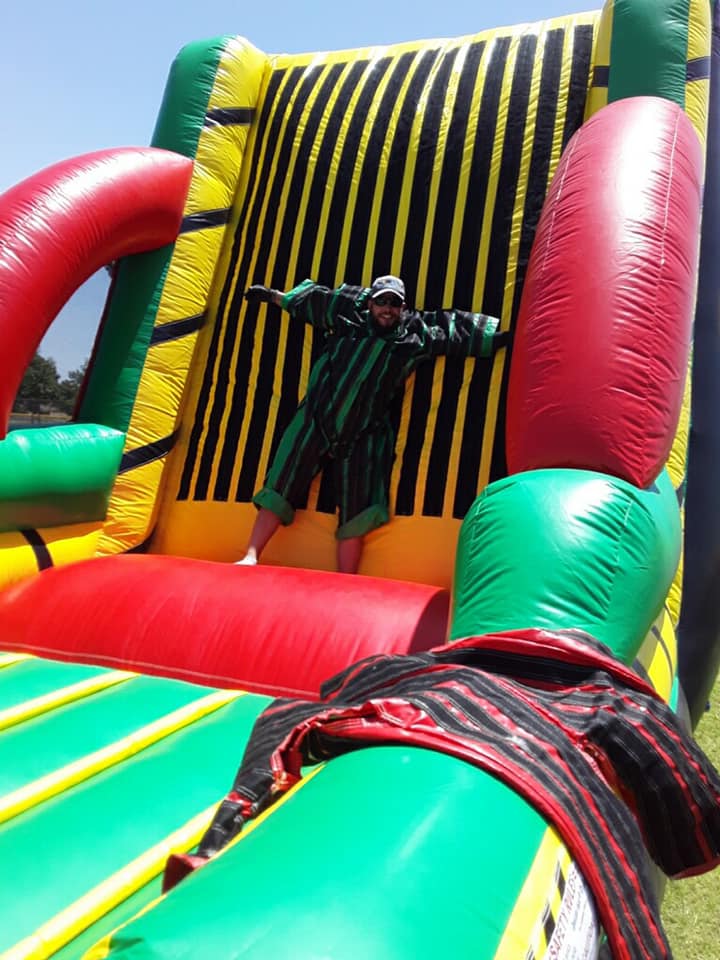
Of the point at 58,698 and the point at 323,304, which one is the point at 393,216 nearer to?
the point at 323,304

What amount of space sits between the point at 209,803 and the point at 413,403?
3.90 ft

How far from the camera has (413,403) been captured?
1.85 meters

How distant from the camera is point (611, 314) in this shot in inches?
44.5

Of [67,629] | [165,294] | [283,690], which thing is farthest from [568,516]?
[165,294]

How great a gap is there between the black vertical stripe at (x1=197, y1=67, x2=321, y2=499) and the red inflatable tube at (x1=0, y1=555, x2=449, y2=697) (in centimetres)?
51

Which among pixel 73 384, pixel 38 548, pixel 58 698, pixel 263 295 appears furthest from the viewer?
pixel 73 384

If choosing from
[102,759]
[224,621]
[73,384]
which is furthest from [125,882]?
[73,384]

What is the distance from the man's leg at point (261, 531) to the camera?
5.90ft

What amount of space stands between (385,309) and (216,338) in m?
0.52

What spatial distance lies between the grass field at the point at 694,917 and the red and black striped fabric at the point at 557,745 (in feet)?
2.25

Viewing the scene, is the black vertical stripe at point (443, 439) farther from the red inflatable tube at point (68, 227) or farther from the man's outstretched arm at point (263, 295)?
the red inflatable tube at point (68, 227)

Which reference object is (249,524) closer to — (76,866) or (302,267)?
(302,267)

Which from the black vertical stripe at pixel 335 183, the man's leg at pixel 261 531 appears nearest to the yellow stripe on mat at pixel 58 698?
the man's leg at pixel 261 531

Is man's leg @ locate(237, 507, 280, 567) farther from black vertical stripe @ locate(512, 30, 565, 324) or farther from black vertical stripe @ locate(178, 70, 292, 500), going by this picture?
black vertical stripe @ locate(512, 30, 565, 324)
